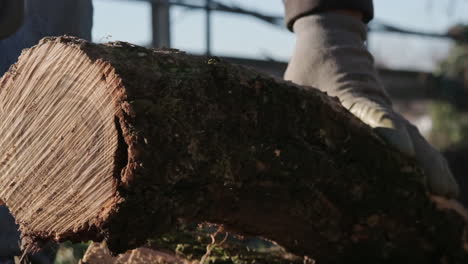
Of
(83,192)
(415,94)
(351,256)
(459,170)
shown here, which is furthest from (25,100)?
(415,94)

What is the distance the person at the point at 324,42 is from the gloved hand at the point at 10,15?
1.17 meters

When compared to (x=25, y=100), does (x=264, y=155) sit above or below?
below

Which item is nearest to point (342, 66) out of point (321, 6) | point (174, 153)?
point (321, 6)

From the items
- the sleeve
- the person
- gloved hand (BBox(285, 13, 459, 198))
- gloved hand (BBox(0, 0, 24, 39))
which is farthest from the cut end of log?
the sleeve

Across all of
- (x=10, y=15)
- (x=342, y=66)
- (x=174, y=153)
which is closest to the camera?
(x=10, y=15)

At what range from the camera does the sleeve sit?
2.66 meters

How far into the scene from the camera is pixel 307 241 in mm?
2102

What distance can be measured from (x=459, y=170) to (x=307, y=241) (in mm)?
6361

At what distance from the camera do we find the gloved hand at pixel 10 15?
4.35 feet

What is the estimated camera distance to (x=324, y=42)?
2635 mm

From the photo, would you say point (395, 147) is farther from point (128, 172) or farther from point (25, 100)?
point (25, 100)

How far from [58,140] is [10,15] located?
0.46 m

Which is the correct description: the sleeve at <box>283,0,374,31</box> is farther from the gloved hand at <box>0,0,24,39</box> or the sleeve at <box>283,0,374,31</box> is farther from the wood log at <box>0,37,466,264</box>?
the gloved hand at <box>0,0,24,39</box>

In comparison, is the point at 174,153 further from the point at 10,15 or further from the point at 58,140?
the point at 10,15
